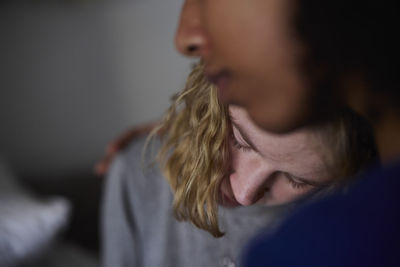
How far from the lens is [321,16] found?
252 millimetres

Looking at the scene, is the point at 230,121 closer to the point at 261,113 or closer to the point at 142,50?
the point at 261,113

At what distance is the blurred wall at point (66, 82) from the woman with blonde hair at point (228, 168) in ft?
1.06

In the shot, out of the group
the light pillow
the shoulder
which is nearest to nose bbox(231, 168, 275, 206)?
the shoulder

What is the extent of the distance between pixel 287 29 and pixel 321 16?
0.07 ft

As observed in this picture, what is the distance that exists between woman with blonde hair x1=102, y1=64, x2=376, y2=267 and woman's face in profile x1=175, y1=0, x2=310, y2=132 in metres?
0.02

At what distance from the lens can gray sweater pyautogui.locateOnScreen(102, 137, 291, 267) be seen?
34cm

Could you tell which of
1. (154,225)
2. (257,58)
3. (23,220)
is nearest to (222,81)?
(257,58)

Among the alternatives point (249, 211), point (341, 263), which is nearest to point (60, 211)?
point (249, 211)

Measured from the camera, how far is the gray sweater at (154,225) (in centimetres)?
34

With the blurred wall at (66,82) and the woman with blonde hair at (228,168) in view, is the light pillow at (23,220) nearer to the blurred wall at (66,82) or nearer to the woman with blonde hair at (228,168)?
the blurred wall at (66,82)

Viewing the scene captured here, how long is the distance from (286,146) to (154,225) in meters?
0.26

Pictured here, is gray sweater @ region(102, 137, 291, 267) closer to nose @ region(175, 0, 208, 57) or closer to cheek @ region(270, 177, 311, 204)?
cheek @ region(270, 177, 311, 204)

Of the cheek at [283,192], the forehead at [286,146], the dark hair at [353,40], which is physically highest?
the dark hair at [353,40]

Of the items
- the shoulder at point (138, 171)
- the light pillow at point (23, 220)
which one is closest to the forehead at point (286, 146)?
the shoulder at point (138, 171)
